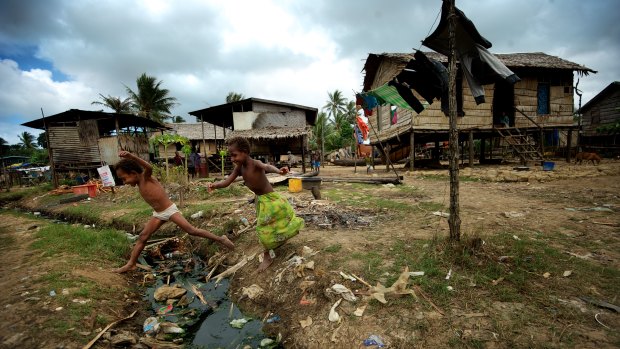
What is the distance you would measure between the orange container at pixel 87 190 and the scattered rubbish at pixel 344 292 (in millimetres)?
11040

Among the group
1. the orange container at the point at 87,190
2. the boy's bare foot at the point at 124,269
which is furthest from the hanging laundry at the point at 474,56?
the orange container at the point at 87,190

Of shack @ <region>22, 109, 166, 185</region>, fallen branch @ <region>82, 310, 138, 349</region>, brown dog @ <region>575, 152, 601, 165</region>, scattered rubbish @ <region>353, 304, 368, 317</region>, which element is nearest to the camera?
fallen branch @ <region>82, 310, 138, 349</region>

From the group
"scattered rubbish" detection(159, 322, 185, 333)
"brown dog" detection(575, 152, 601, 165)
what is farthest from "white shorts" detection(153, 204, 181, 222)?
"brown dog" detection(575, 152, 601, 165)

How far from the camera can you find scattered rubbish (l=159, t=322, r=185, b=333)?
105 inches

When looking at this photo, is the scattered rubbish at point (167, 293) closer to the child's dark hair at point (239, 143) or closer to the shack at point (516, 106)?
the child's dark hair at point (239, 143)

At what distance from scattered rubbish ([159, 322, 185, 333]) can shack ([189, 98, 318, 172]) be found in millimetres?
12855

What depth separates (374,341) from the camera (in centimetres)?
205

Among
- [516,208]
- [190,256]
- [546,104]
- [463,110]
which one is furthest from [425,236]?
[546,104]

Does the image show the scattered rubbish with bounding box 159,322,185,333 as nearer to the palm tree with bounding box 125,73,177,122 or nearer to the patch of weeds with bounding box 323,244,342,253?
the patch of weeds with bounding box 323,244,342,253

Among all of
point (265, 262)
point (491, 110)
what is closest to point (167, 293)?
point (265, 262)

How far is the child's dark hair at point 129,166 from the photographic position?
11.8 feet

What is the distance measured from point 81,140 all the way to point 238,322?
1683cm

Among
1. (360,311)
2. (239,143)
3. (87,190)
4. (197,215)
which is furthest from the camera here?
(87,190)

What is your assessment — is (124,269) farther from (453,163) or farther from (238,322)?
(453,163)
